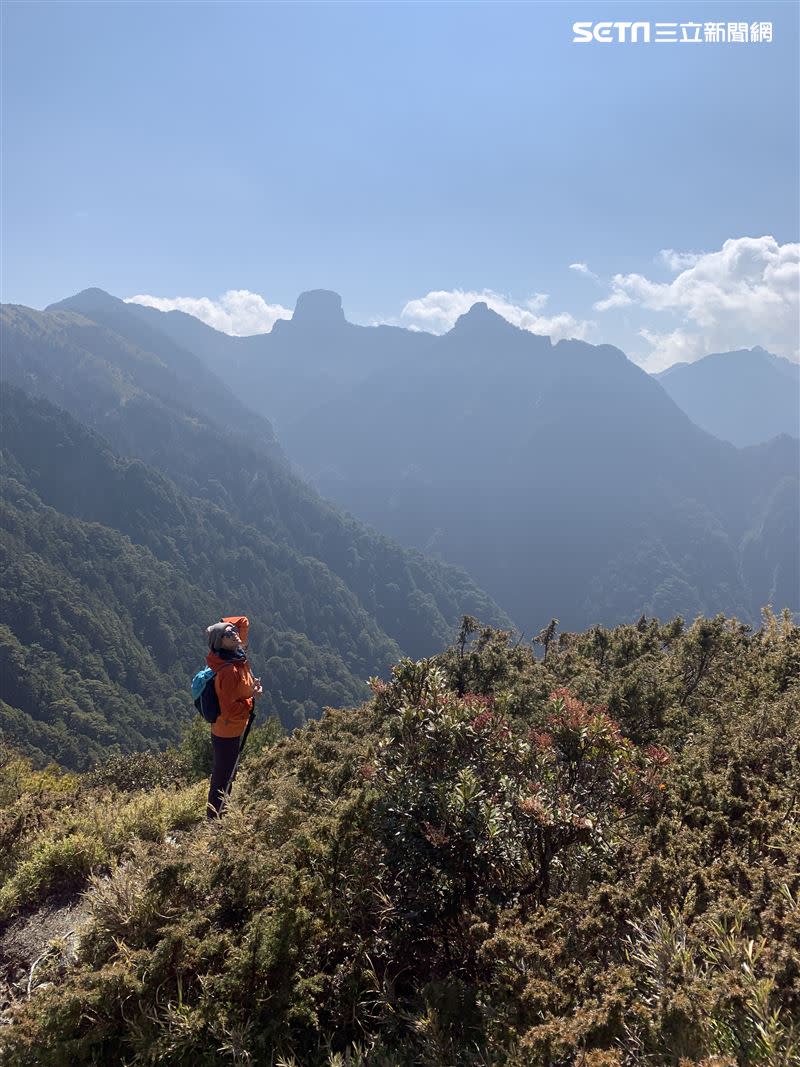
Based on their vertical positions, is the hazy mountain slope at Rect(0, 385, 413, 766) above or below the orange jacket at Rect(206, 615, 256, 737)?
below

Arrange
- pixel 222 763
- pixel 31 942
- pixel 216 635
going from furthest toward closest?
pixel 222 763, pixel 216 635, pixel 31 942

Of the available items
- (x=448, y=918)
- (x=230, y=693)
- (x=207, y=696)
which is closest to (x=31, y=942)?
(x=207, y=696)

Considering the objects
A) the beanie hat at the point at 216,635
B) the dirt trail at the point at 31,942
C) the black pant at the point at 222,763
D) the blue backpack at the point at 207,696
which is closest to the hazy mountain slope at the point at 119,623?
the black pant at the point at 222,763

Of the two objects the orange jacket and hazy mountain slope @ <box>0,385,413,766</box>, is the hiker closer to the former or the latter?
the orange jacket

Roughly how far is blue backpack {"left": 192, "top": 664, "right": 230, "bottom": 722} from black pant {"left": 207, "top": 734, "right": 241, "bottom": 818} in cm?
26

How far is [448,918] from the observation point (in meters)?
3.66

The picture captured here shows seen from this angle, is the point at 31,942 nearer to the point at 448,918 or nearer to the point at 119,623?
the point at 448,918

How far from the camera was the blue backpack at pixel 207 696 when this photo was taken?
19.8ft

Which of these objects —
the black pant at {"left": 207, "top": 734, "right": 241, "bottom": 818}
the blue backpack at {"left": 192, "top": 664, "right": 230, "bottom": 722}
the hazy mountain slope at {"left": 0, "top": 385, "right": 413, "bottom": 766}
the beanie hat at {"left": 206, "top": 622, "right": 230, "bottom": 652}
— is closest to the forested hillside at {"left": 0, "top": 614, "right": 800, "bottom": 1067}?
the black pant at {"left": 207, "top": 734, "right": 241, "bottom": 818}

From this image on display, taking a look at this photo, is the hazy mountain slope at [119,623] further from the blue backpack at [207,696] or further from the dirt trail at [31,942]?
the dirt trail at [31,942]

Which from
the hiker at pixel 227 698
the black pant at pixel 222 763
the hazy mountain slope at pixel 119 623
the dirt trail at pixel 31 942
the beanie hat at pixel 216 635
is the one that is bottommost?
the hazy mountain slope at pixel 119 623

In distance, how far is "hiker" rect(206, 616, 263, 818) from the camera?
5.96m

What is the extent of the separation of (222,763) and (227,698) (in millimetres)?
711

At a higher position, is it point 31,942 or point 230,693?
point 230,693
